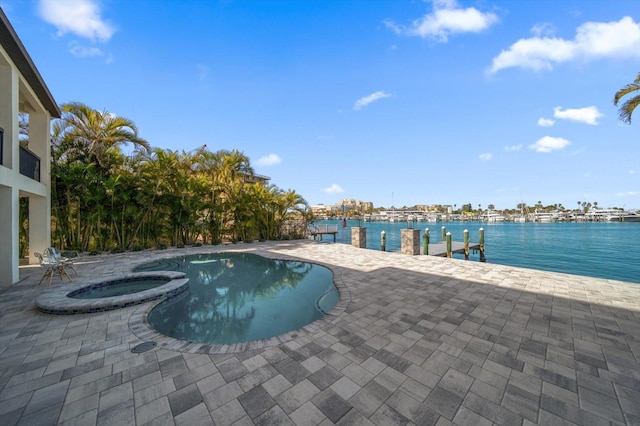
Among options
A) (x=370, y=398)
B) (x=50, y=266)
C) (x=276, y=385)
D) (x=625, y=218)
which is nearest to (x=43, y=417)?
(x=276, y=385)

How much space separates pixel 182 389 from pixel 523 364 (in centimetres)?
394

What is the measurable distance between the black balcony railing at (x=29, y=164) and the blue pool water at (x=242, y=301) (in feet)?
13.9

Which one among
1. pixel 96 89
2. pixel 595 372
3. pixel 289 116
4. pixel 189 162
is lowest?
pixel 595 372

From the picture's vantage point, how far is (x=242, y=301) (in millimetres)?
5562

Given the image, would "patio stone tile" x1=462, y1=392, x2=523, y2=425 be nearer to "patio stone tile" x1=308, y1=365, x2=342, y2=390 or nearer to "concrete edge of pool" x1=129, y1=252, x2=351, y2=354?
"patio stone tile" x1=308, y1=365, x2=342, y2=390

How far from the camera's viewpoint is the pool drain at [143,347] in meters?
3.16

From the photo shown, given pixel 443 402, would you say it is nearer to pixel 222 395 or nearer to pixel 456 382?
pixel 456 382

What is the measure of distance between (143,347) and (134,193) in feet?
33.4

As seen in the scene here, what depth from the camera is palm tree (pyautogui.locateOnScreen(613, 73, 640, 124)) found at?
238 inches

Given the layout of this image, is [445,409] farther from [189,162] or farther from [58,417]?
[189,162]

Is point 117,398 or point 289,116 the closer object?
point 117,398

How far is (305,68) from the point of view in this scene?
11.8 m

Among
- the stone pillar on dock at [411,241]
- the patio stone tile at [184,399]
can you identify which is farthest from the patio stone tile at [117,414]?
the stone pillar on dock at [411,241]

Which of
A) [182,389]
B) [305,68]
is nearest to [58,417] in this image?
[182,389]
